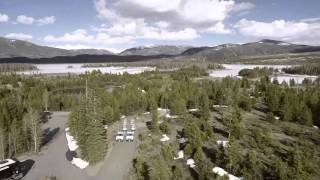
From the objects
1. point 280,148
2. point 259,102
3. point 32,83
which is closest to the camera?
point 280,148

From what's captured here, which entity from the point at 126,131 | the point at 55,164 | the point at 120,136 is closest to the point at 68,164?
the point at 55,164

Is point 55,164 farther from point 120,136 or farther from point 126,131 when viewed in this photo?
point 126,131

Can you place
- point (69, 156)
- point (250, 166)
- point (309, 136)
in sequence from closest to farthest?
point (250, 166) → point (69, 156) → point (309, 136)

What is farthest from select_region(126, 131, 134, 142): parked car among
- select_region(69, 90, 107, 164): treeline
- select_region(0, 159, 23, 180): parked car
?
select_region(0, 159, 23, 180): parked car

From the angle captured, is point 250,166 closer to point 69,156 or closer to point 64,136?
point 69,156

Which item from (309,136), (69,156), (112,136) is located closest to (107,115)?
(112,136)

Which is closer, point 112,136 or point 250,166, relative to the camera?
point 250,166

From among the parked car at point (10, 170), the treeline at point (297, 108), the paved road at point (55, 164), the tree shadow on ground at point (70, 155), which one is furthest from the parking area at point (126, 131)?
the treeline at point (297, 108)

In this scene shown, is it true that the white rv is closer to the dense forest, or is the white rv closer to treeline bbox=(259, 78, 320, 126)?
the dense forest
